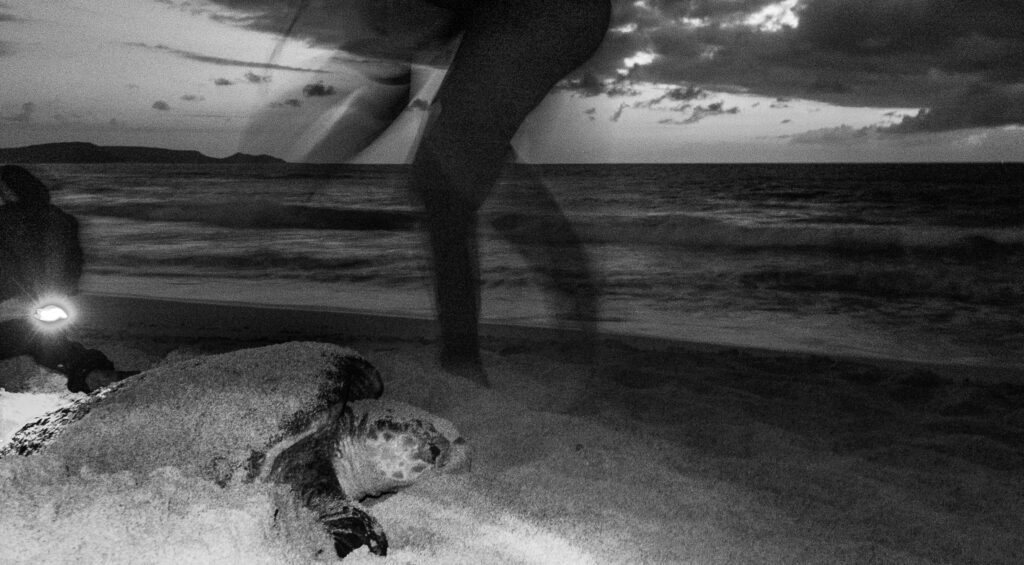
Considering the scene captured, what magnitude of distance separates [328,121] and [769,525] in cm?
166

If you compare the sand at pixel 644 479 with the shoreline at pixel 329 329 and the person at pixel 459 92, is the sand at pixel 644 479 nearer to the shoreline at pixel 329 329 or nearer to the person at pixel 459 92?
the shoreline at pixel 329 329

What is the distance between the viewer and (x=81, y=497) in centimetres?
131

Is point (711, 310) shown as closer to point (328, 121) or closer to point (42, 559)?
point (328, 121)

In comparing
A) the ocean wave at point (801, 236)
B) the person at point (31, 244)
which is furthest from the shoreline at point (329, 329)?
the ocean wave at point (801, 236)

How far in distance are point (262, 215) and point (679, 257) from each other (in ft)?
16.9

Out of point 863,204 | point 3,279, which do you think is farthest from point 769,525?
point 863,204

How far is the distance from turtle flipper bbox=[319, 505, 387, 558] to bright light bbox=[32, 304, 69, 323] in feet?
5.46

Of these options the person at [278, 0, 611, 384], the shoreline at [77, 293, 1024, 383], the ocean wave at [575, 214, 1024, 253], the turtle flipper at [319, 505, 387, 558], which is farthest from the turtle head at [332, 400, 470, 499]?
the ocean wave at [575, 214, 1024, 253]

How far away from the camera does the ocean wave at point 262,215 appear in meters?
9.84

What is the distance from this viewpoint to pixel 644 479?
1.93 meters

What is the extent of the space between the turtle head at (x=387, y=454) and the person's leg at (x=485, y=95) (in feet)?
1.71

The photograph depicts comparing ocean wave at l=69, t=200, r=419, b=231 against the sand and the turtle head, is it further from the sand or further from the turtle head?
the turtle head

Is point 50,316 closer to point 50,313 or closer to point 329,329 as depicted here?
point 50,313

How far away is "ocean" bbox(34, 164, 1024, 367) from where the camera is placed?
440cm
